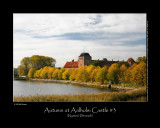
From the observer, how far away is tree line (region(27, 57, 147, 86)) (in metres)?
11.1

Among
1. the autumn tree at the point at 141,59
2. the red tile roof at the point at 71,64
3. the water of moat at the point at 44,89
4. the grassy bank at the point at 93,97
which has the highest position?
the autumn tree at the point at 141,59

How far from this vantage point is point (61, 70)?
1185cm

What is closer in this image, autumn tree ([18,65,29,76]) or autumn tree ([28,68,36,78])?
autumn tree ([18,65,29,76])

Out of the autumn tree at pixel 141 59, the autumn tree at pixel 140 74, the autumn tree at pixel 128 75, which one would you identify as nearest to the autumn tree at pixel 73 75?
the autumn tree at pixel 128 75

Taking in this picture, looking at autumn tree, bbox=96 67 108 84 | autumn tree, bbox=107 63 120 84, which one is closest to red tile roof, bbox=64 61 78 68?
autumn tree, bbox=96 67 108 84

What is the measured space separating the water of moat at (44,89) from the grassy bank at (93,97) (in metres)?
0.58

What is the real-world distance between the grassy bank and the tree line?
0.97 metres

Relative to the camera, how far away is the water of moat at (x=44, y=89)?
999 centimetres

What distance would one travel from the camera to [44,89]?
11141mm

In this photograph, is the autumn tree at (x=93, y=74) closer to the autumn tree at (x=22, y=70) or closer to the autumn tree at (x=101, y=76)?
the autumn tree at (x=101, y=76)

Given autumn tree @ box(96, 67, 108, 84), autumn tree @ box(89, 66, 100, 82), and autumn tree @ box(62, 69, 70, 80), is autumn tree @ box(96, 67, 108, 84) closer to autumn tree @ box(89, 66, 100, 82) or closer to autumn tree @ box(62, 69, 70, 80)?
autumn tree @ box(89, 66, 100, 82)
